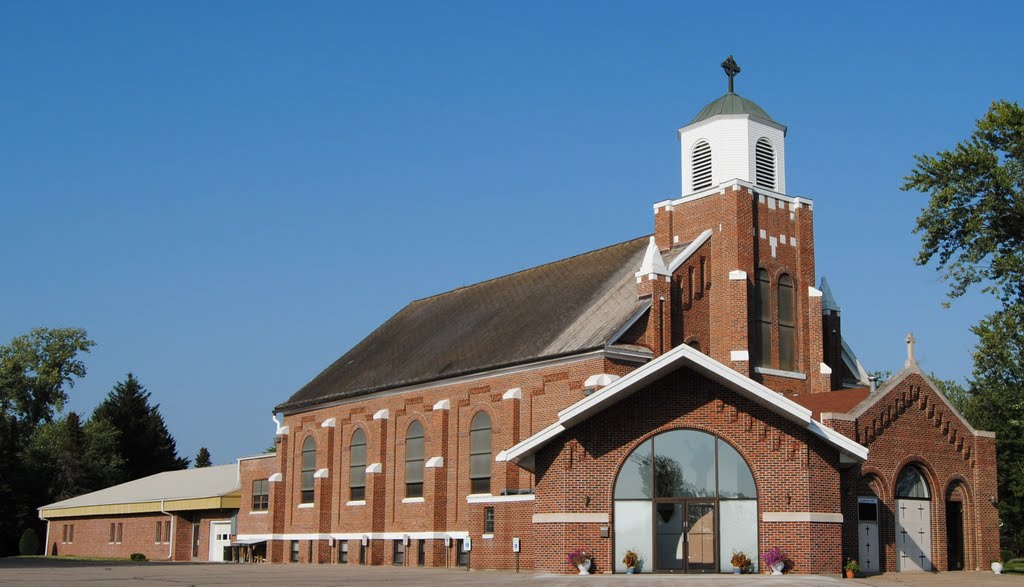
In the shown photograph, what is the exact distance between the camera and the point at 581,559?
99.2ft

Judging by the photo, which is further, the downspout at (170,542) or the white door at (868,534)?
the downspout at (170,542)

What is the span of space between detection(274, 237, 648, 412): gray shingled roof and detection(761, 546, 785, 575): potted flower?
36.8 ft

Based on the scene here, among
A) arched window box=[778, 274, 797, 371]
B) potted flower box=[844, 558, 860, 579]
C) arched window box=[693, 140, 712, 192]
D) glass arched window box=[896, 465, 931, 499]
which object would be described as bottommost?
potted flower box=[844, 558, 860, 579]

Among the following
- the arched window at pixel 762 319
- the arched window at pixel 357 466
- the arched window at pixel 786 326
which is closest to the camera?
the arched window at pixel 762 319

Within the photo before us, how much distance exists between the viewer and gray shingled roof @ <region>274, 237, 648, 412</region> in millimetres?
42500

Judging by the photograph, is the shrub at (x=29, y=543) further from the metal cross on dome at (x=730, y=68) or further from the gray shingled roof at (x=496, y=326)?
the metal cross on dome at (x=730, y=68)

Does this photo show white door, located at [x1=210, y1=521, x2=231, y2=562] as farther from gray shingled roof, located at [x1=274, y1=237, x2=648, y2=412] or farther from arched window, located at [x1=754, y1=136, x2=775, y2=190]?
arched window, located at [x1=754, y1=136, x2=775, y2=190]

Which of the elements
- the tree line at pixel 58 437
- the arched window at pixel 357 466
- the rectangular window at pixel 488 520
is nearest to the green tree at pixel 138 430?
the tree line at pixel 58 437

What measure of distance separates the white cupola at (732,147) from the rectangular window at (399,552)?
18908mm

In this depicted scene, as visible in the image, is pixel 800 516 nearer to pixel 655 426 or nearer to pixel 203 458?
pixel 655 426

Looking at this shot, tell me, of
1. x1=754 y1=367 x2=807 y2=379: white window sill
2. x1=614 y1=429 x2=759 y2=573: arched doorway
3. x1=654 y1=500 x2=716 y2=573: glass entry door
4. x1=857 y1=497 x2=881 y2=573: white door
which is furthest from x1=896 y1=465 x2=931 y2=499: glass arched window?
x1=654 y1=500 x2=716 y2=573: glass entry door

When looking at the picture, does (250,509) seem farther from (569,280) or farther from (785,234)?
(785,234)

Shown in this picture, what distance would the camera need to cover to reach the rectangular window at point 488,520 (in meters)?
38.7

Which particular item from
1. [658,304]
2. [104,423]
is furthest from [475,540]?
[104,423]
